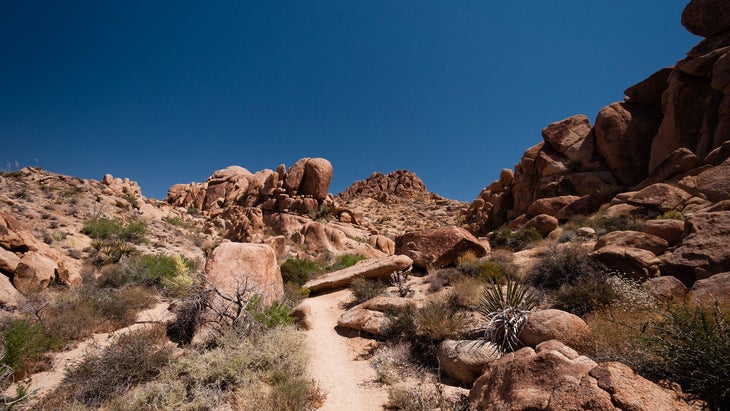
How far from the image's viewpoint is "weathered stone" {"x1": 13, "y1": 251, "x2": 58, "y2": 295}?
7.32 meters

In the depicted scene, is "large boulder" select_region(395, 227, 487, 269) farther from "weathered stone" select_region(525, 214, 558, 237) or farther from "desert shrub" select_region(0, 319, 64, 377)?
"desert shrub" select_region(0, 319, 64, 377)

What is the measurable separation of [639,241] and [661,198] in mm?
5729

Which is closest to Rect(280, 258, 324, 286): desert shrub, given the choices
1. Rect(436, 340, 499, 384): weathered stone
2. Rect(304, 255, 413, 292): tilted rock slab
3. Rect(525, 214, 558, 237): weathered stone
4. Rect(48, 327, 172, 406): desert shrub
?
Rect(304, 255, 413, 292): tilted rock slab

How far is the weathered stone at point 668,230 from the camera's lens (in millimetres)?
7676

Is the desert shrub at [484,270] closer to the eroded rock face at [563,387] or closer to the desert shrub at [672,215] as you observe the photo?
the eroded rock face at [563,387]

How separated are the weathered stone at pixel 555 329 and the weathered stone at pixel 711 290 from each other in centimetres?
203

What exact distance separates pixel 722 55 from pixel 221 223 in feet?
110

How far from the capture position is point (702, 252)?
6.21 m

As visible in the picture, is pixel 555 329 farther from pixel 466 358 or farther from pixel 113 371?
pixel 113 371

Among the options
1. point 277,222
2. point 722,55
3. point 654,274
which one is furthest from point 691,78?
point 277,222

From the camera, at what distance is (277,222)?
25.7m

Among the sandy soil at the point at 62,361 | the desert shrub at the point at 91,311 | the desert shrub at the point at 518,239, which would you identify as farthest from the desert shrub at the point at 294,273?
the desert shrub at the point at 518,239

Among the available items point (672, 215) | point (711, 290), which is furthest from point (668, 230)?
point (711, 290)

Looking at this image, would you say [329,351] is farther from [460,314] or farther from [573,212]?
[573,212]
